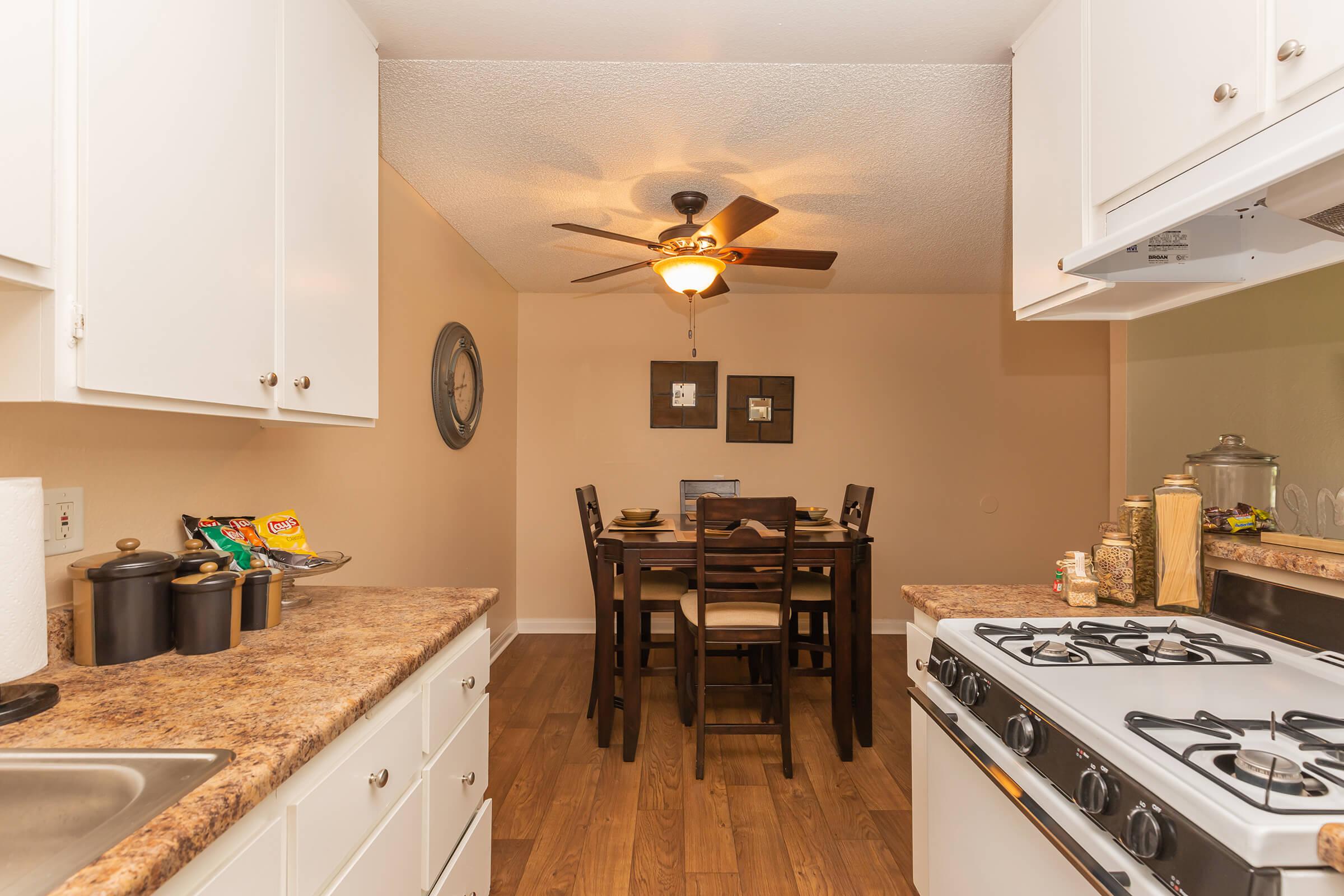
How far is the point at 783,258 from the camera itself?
2975 millimetres

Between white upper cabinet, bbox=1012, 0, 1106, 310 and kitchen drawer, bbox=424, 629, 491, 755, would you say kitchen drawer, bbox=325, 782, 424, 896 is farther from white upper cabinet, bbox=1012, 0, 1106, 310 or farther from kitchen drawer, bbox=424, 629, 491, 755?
white upper cabinet, bbox=1012, 0, 1106, 310

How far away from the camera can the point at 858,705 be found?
3037 millimetres

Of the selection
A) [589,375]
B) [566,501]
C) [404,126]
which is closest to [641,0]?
Result: [404,126]

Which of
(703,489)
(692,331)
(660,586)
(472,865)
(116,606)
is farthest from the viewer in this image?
(692,331)

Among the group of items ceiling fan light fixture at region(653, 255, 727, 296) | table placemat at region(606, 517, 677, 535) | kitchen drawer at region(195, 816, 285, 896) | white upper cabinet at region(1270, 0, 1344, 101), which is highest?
ceiling fan light fixture at region(653, 255, 727, 296)

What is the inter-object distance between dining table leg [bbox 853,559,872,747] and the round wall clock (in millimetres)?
2079

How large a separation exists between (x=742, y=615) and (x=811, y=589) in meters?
0.58

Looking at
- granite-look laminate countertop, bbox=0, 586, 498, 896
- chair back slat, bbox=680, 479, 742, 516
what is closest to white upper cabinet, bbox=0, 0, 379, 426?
granite-look laminate countertop, bbox=0, 586, 498, 896

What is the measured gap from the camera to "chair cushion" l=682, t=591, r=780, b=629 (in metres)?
2.79

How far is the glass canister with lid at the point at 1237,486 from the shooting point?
1.71 metres

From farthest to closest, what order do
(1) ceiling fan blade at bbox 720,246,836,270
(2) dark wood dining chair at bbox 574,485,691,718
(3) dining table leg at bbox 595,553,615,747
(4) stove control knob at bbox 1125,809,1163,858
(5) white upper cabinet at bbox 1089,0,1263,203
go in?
(2) dark wood dining chair at bbox 574,485,691,718, (3) dining table leg at bbox 595,553,615,747, (1) ceiling fan blade at bbox 720,246,836,270, (5) white upper cabinet at bbox 1089,0,1263,203, (4) stove control knob at bbox 1125,809,1163,858

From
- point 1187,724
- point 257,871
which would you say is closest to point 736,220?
point 1187,724

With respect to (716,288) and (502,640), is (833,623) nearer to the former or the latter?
(716,288)

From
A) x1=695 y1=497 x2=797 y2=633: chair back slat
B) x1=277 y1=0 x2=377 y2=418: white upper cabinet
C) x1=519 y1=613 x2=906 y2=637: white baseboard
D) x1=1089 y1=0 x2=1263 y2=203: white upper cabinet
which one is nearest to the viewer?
x1=1089 y1=0 x2=1263 y2=203: white upper cabinet
